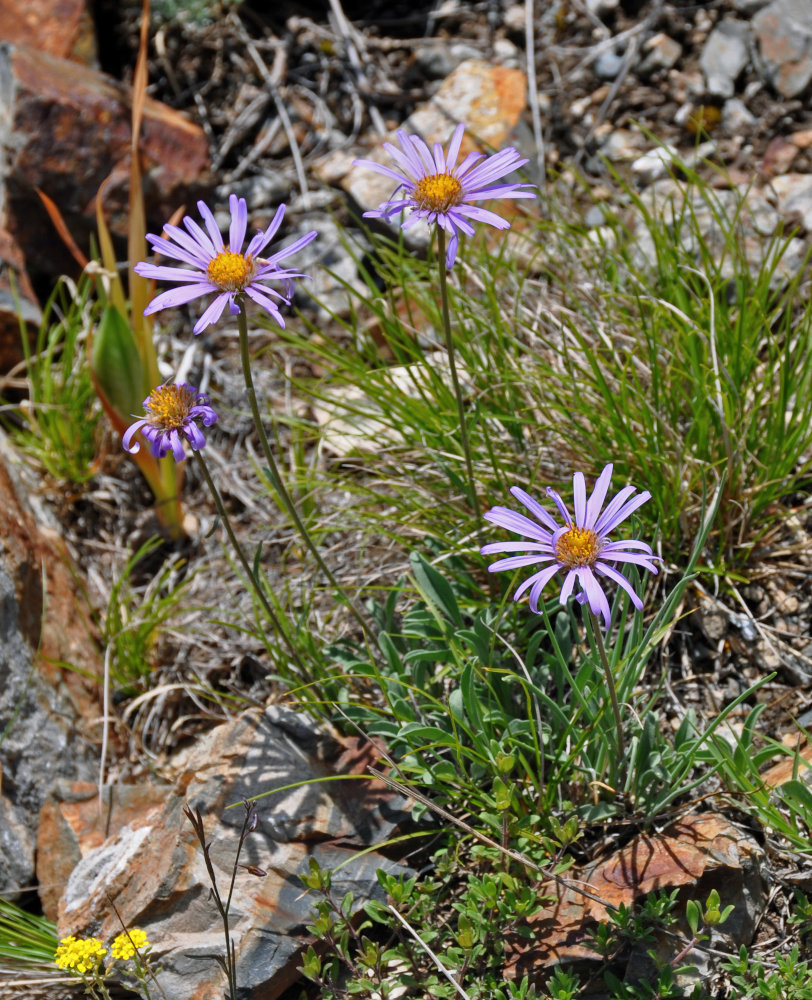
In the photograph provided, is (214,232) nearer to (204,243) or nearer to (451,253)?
(204,243)

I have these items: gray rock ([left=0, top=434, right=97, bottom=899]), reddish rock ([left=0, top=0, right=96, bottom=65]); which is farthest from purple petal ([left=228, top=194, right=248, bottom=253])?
reddish rock ([left=0, top=0, right=96, bottom=65])

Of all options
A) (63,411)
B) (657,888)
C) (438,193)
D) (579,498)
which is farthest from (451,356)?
(63,411)

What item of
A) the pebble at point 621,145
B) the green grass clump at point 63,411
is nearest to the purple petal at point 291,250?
the green grass clump at point 63,411

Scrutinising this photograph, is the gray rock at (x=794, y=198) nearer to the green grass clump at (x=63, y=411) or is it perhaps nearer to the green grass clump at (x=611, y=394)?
the green grass clump at (x=611, y=394)

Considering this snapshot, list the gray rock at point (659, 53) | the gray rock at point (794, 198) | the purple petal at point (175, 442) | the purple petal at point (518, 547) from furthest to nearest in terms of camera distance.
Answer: the gray rock at point (659, 53) < the gray rock at point (794, 198) < the purple petal at point (175, 442) < the purple petal at point (518, 547)

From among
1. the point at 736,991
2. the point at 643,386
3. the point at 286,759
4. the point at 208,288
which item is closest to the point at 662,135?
the point at 643,386

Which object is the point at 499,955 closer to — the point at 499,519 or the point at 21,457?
the point at 499,519
